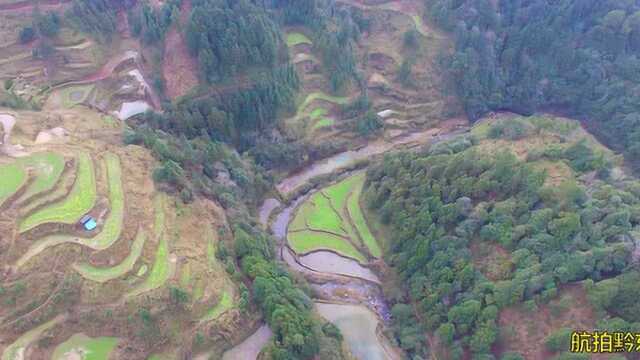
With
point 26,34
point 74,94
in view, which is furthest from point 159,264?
point 26,34

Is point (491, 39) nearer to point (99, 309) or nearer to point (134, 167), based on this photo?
point (134, 167)

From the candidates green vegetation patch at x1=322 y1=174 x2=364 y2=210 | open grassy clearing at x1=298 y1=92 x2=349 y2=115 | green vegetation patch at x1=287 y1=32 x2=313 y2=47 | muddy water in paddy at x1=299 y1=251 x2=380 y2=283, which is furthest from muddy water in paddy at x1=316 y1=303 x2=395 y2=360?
green vegetation patch at x1=287 y1=32 x2=313 y2=47

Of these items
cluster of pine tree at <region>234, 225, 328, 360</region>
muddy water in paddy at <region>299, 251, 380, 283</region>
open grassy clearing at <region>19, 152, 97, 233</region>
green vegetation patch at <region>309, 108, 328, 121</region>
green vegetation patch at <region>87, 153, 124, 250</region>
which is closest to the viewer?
cluster of pine tree at <region>234, 225, 328, 360</region>

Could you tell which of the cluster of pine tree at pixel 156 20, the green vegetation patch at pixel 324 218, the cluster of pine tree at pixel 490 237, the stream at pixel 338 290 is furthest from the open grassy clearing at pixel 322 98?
the cluster of pine tree at pixel 156 20

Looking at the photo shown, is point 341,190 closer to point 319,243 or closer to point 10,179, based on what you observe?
point 319,243

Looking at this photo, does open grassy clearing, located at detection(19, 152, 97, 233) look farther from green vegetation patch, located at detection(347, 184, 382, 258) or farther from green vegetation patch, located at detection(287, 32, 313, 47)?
green vegetation patch, located at detection(287, 32, 313, 47)
